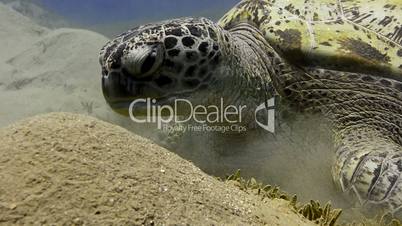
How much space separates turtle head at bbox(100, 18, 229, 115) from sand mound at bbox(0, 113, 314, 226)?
0.90 m

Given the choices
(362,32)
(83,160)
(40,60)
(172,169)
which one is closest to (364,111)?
(362,32)

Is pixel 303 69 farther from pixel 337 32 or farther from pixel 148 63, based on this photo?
pixel 148 63

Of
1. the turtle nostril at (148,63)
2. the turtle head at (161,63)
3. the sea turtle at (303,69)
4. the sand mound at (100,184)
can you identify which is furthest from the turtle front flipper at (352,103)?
the sand mound at (100,184)

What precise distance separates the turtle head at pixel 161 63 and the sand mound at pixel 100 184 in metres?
Answer: 0.90

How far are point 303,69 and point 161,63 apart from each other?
40.6 inches

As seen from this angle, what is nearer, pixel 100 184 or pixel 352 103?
pixel 100 184

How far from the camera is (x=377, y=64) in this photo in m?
3.12

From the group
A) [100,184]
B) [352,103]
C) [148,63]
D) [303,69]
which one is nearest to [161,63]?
[148,63]

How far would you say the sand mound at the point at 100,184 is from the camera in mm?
1323

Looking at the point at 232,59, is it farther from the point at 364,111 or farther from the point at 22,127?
the point at 22,127

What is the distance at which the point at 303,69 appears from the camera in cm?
321

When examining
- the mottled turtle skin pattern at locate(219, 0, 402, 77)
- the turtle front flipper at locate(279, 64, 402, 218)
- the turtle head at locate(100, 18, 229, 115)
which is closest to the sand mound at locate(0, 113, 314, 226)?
the turtle head at locate(100, 18, 229, 115)

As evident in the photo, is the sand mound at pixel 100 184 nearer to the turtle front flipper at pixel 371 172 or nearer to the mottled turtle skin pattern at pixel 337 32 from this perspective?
the turtle front flipper at pixel 371 172

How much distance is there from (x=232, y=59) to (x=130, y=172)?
1.70 m
